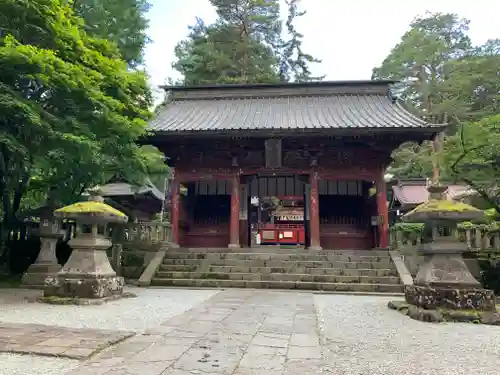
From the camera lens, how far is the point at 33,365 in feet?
10.2

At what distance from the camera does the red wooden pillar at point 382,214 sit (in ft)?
40.2

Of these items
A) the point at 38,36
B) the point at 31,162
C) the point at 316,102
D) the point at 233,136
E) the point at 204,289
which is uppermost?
the point at 316,102

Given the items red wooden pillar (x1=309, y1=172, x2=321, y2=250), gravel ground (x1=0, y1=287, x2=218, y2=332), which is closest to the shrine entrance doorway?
red wooden pillar (x1=309, y1=172, x2=321, y2=250)

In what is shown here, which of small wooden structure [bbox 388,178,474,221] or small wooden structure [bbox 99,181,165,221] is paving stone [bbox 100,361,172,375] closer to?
small wooden structure [bbox 99,181,165,221]

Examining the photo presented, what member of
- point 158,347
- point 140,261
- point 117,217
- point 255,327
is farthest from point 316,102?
point 158,347

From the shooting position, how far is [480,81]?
91.4 ft

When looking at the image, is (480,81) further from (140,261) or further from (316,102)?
(140,261)

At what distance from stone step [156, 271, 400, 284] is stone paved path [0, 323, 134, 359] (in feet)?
18.6

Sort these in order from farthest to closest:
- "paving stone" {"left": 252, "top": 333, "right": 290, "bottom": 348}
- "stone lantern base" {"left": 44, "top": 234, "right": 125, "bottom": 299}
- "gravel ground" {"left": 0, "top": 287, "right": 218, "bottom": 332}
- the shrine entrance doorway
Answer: the shrine entrance doorway
"stone lantern base" {"left": 44, "top": 234, "right": 125, "bottom": 299}
"gravel ground" {"left": 0, "top": 287, "right": 218, "bottom": 332}
"paving stone" {"left": 252, "top": 333, "right": 290, "bottom": 348}

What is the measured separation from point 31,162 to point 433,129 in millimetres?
11198

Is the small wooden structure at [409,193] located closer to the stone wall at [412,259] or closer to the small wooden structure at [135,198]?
the stone wall at [412,259]

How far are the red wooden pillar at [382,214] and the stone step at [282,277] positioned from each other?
2883mm

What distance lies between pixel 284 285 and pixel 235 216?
12.6 ft

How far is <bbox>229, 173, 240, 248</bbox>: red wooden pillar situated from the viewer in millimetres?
12320
